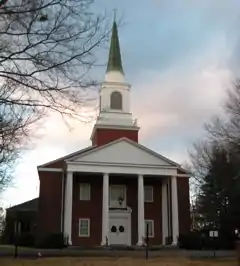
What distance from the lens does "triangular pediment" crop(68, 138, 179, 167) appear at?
4759 cm

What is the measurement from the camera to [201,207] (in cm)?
5616

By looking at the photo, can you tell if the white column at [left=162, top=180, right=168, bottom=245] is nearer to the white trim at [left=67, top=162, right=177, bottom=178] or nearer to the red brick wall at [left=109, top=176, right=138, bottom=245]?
the red brick wall at [left=109, top=176, right=138, bottom=245]

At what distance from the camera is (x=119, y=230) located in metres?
49.3

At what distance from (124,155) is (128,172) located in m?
1.78

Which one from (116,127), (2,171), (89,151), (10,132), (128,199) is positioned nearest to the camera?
(10,132)

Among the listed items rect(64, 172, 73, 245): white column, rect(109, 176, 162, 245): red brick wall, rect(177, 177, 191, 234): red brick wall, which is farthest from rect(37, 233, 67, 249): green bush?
rect(177, 177, 191, 234): red brick wall

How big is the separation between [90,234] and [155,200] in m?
7.90

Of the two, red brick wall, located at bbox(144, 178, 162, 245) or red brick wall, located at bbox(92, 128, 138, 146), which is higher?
red brick wall, located at bbox(92, 128, 138, 146)

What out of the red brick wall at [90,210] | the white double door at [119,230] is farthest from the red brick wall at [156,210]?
the red brick wall at [90,210]

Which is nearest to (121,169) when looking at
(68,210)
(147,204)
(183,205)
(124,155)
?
(124,155)

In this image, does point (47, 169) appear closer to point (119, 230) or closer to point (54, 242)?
point (54, 242)

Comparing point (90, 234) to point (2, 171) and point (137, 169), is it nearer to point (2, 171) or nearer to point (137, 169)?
point (137, 169)

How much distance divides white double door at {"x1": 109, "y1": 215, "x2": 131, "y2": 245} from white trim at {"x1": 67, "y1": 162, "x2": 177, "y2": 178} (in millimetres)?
5160

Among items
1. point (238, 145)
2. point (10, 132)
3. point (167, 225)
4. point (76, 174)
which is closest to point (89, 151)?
point (76, 174)
